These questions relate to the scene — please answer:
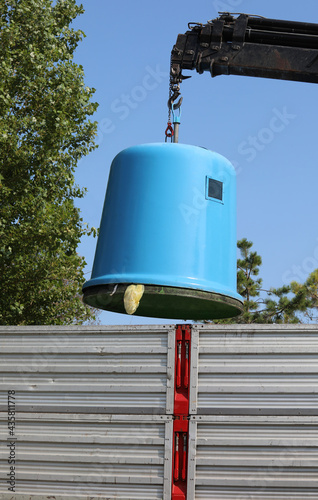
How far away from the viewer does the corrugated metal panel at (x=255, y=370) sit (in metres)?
8.23

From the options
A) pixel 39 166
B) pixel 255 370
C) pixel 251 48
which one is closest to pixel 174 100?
pixel 251 48

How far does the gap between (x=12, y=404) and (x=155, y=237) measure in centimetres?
447

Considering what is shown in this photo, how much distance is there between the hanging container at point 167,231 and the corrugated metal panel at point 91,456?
2.65 m

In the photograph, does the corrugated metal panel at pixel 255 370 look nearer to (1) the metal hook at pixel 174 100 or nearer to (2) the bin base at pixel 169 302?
(2) the bin base at pixel 169 302

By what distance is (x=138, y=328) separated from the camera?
337 inches

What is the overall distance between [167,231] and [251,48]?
329 centimetres

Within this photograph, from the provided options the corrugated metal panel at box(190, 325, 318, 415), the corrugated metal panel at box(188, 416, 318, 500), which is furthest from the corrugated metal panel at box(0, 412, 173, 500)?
the corrugated metal panel at box(190, 325, 318, 415)

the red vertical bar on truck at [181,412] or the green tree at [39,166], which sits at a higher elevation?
the green tree at [39,166]

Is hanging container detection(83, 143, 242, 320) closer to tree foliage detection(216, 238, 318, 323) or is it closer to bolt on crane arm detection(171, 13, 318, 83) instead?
bolt on crane arm detection(171, 13, 318, 83)

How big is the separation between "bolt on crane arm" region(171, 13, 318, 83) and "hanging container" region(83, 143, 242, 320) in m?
1.77

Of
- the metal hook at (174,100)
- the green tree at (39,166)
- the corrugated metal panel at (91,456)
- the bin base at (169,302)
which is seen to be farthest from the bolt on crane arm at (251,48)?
the green tree at (39,166)

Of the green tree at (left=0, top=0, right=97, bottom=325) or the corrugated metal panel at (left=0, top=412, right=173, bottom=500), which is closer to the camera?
the corrugated metal panel at (left=0, top=412, right=173, bottom=500)

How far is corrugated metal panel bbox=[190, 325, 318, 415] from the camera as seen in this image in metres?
8.23

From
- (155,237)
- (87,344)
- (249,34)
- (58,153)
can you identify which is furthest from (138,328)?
(58,153)
